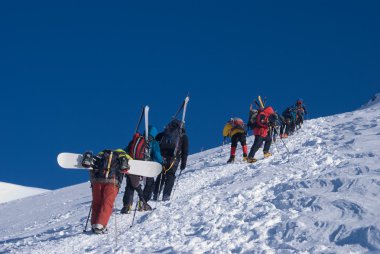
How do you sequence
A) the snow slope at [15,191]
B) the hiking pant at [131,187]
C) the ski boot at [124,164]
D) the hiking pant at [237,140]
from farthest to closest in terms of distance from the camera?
the snow slope at [15,191] < the hiking pant at [237,140] < the hiking pant at [131,187] < the ski boot at [124,164]

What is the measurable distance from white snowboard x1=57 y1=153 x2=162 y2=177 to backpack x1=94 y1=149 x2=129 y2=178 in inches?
12.9

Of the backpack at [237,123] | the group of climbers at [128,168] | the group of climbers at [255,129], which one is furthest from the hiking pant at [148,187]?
the backpack at [237,123]

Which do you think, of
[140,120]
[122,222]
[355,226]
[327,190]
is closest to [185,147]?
[140,120]

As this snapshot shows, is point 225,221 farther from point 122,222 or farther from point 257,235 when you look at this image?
point 122,222

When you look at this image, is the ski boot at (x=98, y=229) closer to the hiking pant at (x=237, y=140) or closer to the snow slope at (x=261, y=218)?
the snow slope at (x=261, y=218)

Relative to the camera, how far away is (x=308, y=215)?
699 centimetres

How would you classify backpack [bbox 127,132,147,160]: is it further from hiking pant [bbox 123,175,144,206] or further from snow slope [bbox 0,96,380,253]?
snow slope [bbox 0,96,380,253]

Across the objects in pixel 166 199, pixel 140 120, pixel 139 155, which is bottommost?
pixel 166 199

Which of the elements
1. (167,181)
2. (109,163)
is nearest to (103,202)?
(109,163)

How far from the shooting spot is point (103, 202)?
8.17 meters

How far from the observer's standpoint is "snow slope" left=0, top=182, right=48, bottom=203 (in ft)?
137

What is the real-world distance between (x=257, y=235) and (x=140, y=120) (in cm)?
503

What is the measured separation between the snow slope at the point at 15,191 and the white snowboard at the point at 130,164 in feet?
112

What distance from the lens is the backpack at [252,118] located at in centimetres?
1521
